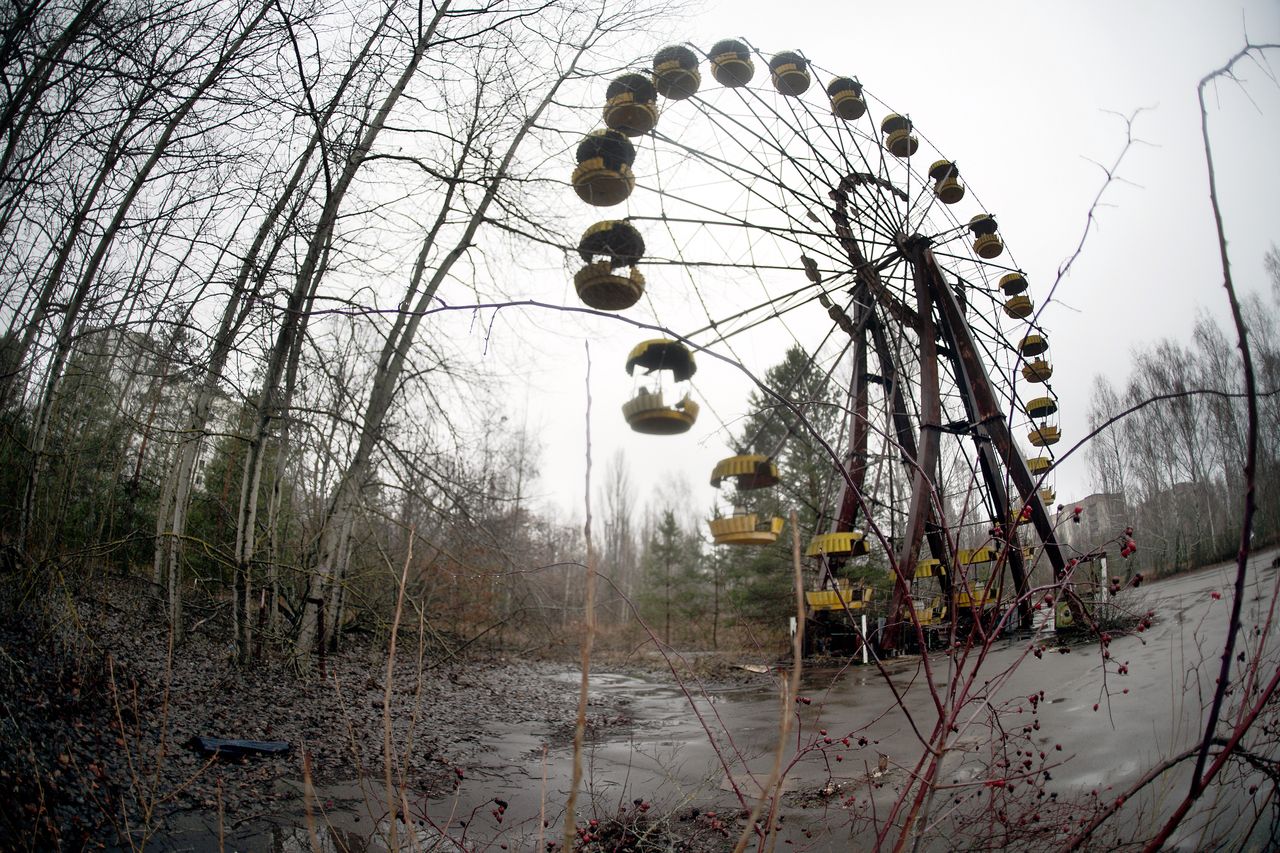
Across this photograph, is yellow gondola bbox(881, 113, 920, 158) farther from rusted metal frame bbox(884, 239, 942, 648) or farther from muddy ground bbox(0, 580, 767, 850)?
muddy ground bbox(0, 580, 767, 850)

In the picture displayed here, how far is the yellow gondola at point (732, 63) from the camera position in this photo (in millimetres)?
5418

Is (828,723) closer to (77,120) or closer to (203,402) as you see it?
(77,120)

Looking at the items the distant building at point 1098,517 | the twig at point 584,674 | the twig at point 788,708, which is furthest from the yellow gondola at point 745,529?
the twig at point 584,674

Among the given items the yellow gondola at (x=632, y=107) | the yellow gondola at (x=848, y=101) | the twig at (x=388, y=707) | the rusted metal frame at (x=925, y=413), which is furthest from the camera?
the rusted metal frame at (x=925, y=413)

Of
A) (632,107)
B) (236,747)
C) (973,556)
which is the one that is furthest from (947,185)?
(236,747)

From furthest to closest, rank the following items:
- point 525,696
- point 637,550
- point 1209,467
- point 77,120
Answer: point 637,550 → point 525,696 → point 77,120 → point 1209,467

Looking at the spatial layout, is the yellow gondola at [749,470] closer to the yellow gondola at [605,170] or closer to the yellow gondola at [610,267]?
the yellow gondola at [610,267]

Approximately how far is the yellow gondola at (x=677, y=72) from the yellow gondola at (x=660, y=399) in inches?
106

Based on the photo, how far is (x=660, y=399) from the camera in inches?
156

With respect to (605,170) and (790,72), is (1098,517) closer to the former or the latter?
(605,170)

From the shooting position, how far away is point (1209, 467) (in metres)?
2.12

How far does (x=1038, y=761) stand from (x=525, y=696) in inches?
314

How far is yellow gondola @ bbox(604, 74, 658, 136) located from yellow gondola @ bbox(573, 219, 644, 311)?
1374 millimetres

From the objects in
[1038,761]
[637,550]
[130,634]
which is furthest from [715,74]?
[637,550]
